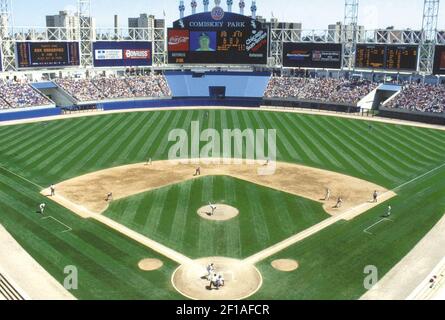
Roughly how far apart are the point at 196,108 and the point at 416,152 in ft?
140

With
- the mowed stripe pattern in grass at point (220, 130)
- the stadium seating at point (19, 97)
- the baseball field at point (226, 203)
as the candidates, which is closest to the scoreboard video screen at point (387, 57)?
the mowed stripe pattern in grass at point (220, 130)

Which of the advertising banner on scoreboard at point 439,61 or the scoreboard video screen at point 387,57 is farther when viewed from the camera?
the scoreboard video screen at point 387,57

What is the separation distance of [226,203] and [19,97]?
54.4 meters

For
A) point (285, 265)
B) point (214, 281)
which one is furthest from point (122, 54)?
point (214, 281)

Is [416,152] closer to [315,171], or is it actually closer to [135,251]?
[315,171]

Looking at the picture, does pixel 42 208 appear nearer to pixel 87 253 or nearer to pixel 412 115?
pixel 87 253

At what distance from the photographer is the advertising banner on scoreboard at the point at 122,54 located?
92.4 meters

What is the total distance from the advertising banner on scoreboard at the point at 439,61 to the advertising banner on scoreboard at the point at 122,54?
56.5 meters

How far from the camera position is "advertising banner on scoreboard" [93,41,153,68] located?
303ft

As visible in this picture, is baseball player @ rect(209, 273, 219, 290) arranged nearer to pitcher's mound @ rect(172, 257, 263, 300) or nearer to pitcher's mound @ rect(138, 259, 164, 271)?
pitcher's mound @ rect(172, 257, 263, 300)

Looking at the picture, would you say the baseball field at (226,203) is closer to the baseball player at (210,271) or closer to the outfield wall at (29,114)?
the baseball player at (210,271)

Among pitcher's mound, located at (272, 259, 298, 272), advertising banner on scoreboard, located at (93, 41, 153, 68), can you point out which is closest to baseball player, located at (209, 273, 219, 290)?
pitcher's mound, located at (272, 259, 298, 272)

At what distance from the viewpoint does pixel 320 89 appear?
91.1 m

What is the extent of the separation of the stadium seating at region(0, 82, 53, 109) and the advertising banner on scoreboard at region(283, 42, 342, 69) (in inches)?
A: 1918
